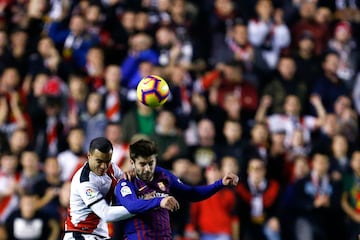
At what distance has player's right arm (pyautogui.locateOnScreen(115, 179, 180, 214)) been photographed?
28.6 feet

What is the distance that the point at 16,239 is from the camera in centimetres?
1436

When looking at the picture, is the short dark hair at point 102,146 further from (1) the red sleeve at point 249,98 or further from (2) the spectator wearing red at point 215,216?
(1) the red sleeve at point 249,98

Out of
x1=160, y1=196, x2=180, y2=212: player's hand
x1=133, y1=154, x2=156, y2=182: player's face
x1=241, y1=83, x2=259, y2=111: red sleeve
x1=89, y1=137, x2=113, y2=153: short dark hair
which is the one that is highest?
x1=241, y1=83, x2=259, y2=111: red sleeve

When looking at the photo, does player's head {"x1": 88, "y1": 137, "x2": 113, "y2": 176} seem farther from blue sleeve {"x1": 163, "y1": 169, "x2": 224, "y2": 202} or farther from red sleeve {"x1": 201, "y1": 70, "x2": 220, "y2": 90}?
red sleeve {"x1": 201, "y1": 70, "x2": 220, "y2": 90}

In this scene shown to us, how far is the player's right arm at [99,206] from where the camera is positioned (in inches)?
365

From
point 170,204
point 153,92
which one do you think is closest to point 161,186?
point 170,204

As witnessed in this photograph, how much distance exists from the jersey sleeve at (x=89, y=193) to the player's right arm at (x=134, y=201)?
209 mm

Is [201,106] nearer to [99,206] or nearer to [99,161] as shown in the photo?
[99,161]

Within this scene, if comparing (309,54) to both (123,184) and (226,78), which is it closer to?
(226,78)

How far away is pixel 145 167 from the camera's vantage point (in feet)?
30.8

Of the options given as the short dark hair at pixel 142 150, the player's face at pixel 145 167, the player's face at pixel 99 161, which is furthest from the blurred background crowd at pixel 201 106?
the short dark hair at pixel 142 150

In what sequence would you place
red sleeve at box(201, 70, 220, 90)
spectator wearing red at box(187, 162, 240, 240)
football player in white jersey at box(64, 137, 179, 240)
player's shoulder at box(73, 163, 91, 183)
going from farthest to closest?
1. red sleeve at box(201, 70, 220, 90)
2. spectator wearing red at box(187, 162, 240, 240)
3. player's shoulder at box(73, 163, 91, 183)
4. football player in white jersey at box(64, 137, 179, 240)

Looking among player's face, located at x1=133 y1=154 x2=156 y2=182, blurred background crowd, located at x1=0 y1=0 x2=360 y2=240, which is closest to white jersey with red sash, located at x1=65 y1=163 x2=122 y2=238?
player's face, located at x1=133 y1=154 x2=156 y2=182

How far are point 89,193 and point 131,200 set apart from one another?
581 millimetres
